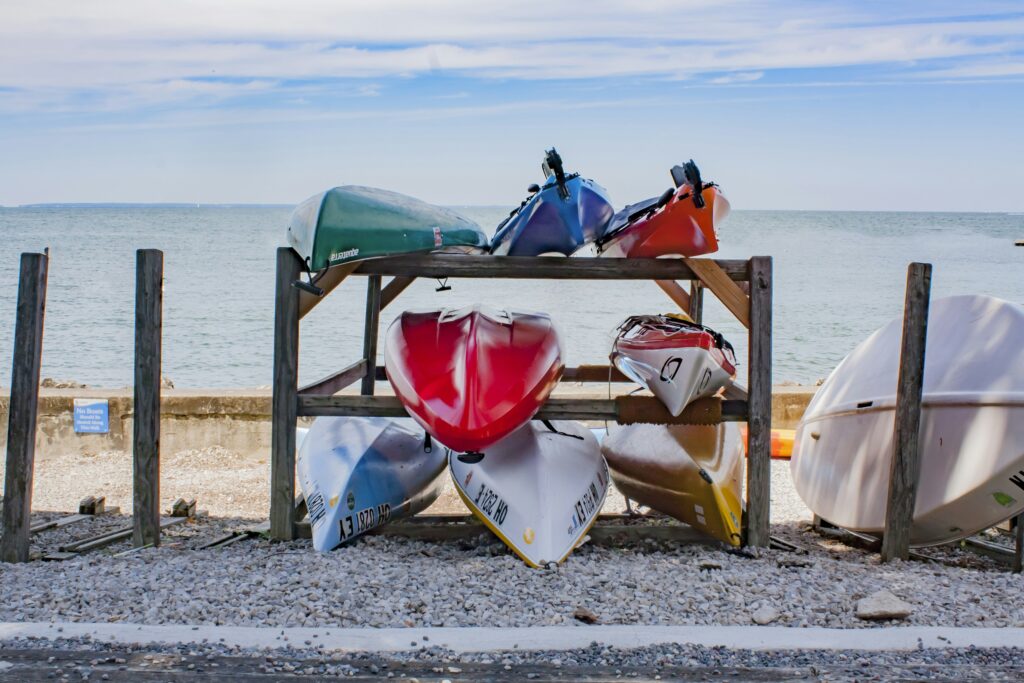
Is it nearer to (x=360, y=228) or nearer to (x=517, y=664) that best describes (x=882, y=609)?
(x=517, y=664)

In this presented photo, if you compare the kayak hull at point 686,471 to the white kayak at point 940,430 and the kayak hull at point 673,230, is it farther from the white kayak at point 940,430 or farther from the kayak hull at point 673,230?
the kayak hull at point 673,230

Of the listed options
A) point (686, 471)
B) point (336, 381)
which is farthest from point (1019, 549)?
point (336, 381)

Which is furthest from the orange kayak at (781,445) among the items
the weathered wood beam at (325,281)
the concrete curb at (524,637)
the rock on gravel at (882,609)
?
the concrete curb at (524,637)

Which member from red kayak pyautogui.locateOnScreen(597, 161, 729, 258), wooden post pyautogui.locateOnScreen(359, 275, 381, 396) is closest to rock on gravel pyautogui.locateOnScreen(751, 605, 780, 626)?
red kayak pyautogui.locateOnScreen(597, 161, 729, 258)

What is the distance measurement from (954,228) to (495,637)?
272 ft

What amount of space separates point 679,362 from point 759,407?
485mm

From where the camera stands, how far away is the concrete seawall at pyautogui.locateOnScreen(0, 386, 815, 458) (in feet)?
32.1

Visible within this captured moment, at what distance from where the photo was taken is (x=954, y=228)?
79.2 m

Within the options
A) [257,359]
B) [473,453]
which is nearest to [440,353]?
[473,453]

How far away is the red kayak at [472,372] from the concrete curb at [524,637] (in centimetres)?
146

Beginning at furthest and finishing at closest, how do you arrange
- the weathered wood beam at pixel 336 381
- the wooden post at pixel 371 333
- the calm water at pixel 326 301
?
the calm water at pixel 326 301, the wooden post at pixel 371 333, the weathered wood beam at pixel 336 381

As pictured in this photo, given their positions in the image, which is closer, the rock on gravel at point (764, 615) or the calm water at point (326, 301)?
the rock on gravel at point (764, 615)

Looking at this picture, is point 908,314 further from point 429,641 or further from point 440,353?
point 429,641

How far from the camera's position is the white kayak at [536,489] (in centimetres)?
516
